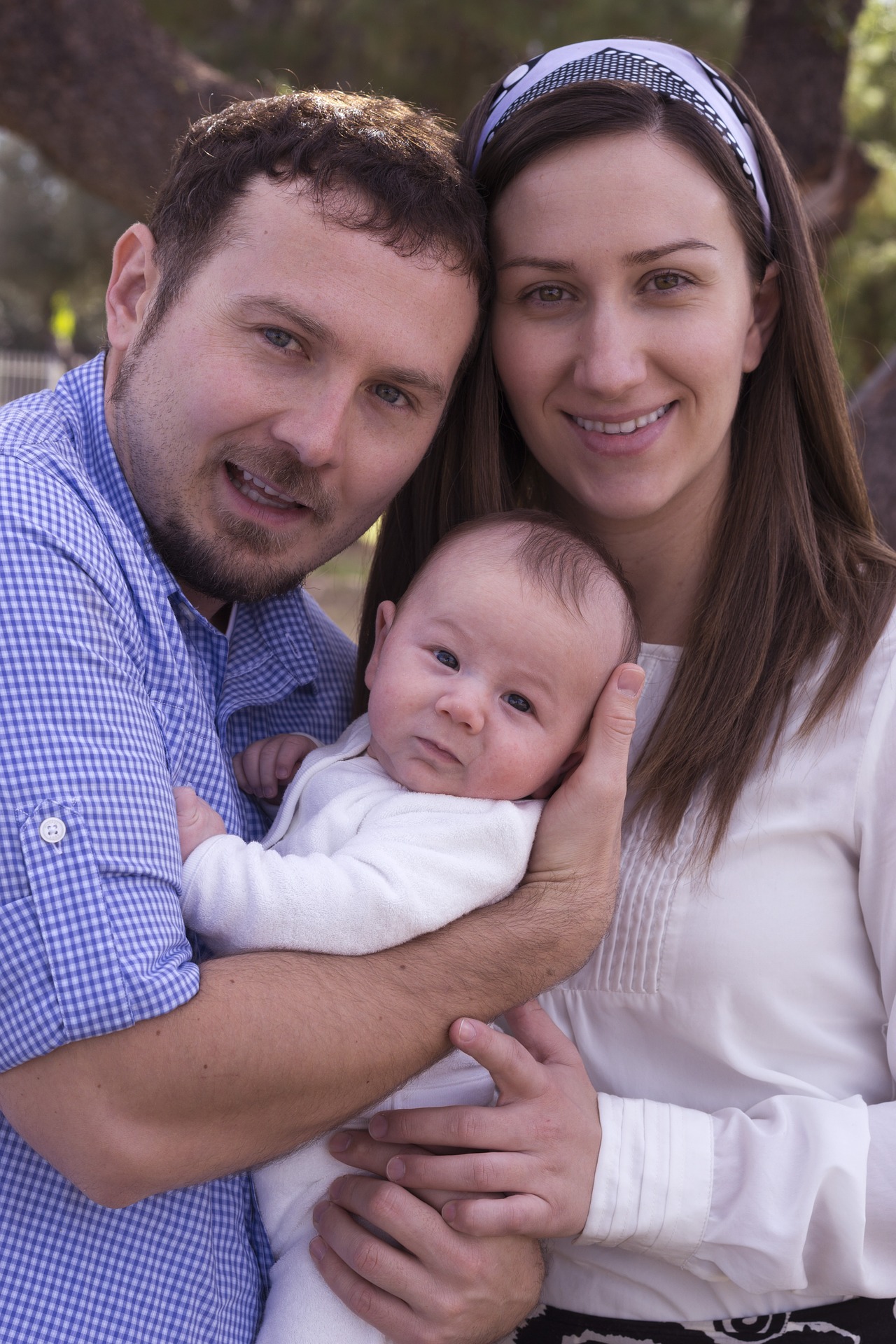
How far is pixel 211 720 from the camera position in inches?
87.4

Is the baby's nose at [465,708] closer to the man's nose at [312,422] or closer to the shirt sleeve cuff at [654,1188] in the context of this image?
the man's nose at [312,422]

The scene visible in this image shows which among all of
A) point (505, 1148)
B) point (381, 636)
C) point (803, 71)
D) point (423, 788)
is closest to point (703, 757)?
point (423, 788)

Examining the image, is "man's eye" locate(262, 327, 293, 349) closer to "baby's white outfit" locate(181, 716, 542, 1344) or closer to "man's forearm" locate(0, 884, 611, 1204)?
"baby's white outfit" locate(181, 716, 542, 1344)

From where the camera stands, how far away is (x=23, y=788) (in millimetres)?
1644

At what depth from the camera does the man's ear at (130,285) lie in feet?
8.05

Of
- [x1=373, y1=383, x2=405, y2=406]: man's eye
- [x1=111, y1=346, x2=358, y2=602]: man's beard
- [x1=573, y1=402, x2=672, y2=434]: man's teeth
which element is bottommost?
[x1=111, y1=346, x2=358, y2=602]: man's beard

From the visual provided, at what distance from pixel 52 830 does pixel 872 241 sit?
782 inches

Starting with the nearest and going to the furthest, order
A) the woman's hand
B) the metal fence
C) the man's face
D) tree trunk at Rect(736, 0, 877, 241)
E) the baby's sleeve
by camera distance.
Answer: the baby's sleeve < the woman's hand < the man's face < tree trunk at Rect(736, 0, 877, 241) < the metal fence

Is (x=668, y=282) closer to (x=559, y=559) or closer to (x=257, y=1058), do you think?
(x=559, y=559)

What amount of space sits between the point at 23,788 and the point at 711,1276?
4.75 feet

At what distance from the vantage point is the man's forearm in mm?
1668

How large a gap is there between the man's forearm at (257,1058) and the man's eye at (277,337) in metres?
1.09

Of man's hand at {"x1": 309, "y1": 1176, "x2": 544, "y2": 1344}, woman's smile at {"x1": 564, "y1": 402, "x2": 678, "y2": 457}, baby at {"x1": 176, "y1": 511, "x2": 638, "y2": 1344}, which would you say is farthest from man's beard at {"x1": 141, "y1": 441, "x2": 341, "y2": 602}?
man's hand at {"x1": 309, "y1": 1176, "x2": 544, "y2": 1344}

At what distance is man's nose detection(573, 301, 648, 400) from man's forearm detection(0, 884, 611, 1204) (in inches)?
41.7
